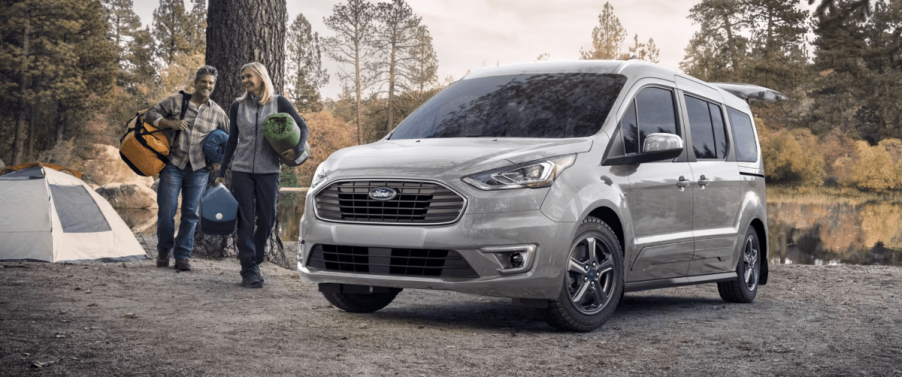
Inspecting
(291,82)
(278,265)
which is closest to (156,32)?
(291,82)

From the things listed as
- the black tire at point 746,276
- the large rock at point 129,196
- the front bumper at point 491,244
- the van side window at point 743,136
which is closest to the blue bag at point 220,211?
the front bumper at point 491,244

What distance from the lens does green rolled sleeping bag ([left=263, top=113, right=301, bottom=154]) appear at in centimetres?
783

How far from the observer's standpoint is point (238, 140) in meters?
8.18

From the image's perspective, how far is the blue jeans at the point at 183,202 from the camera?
9.30m

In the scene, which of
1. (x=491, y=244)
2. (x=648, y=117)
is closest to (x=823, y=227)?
(x=648, y=117)

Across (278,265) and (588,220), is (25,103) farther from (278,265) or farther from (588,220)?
(588,220)

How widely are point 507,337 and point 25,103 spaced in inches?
2305

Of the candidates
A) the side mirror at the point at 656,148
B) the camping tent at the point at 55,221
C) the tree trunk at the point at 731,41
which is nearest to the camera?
the side mirror at the point at 656,148

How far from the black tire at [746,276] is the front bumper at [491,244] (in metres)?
3.44

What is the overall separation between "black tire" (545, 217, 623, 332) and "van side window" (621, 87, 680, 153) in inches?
32.4

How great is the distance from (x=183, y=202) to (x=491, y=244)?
4.83 metres

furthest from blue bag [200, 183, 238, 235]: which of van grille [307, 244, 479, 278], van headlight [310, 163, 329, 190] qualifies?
van grille [307, 244, 479, 278]

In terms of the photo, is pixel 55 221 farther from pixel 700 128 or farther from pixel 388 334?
pixel 700 128

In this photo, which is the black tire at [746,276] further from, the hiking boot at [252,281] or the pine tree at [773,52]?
the pine tree at [773,52]
